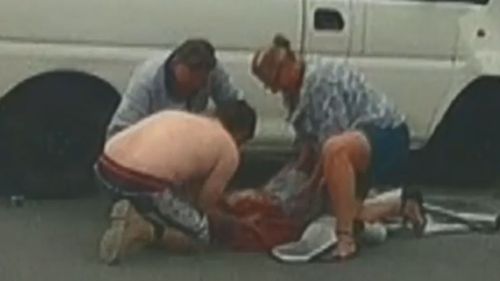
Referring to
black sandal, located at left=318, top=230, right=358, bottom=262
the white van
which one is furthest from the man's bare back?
the white van

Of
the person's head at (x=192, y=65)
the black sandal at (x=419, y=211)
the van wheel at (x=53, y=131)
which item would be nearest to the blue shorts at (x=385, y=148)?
the black sandal at (x=419, y=211)

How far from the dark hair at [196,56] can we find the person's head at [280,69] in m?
0.24

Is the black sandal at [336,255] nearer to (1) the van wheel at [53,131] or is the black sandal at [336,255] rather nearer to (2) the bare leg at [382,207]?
(2) the bare leg at [382,207]

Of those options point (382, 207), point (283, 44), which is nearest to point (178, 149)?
point (283, 44)

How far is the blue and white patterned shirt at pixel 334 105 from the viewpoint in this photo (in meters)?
8.05

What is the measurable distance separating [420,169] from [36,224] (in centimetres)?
260

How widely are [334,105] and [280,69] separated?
37 centimetres

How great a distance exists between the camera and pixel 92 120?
8969 mm

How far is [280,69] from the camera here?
7.92m

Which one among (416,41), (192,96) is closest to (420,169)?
(416,41)

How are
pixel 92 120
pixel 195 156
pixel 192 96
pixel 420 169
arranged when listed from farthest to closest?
pixel 420 169, pixel 92 120, pixel 192 96, pixel 195 156

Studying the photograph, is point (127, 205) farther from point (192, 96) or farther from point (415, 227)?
point (415, 227)

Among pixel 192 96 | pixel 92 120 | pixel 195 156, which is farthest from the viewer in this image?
pixel 92 120

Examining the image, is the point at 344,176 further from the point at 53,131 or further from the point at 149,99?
the point at 53,131
